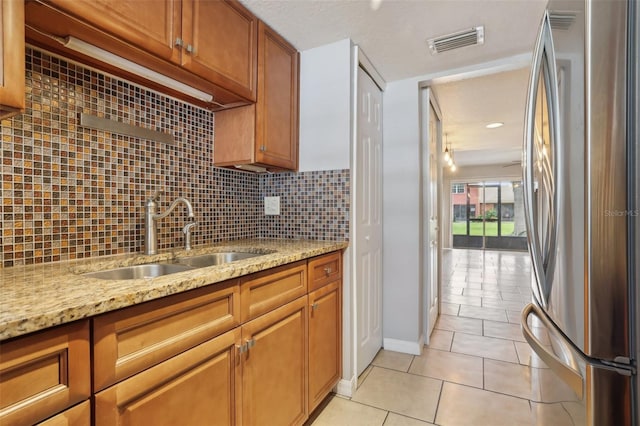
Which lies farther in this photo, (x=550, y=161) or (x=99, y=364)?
(x=550, y=161)

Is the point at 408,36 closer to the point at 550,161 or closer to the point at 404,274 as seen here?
the point at 550,161

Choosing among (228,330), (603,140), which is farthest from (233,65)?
(603,140)

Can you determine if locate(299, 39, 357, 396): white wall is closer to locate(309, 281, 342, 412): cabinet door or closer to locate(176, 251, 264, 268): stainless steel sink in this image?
locate(309, 281, 342, 412): cabinet door

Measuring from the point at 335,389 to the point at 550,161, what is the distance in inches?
68.5

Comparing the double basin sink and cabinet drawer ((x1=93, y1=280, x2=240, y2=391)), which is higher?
the double basin sink

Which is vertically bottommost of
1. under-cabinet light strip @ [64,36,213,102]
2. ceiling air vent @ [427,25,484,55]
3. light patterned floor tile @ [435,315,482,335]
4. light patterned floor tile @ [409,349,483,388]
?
light patterned floor tile @ [409,349,483,388]

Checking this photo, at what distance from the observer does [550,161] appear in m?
0.97

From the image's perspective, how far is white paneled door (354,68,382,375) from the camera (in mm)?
2127

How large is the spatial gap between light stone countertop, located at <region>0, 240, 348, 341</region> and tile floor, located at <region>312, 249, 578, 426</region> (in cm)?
106

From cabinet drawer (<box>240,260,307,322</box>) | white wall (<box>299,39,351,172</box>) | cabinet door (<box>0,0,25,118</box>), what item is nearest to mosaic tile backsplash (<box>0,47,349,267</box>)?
white wall (<box>299,39,351,172</box>)

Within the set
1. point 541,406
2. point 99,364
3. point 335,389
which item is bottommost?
point 335,389

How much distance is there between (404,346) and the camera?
2.55 m

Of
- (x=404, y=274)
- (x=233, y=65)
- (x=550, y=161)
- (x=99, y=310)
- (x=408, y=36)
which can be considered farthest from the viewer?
(x=404, y=274)

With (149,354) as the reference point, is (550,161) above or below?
above
